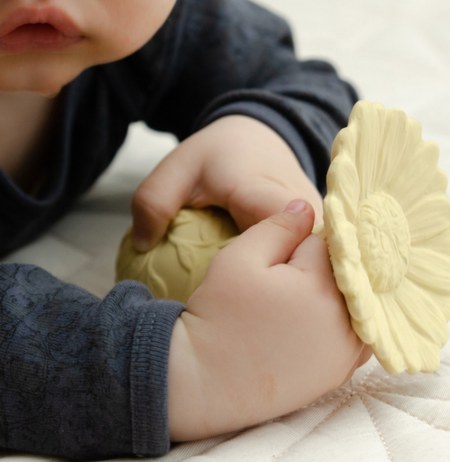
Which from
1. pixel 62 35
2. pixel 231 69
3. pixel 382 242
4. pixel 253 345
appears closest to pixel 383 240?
pixel 382 242

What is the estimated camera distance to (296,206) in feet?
1.92

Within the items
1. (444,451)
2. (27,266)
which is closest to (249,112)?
(27,266)

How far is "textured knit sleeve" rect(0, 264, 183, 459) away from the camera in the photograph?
51 cm

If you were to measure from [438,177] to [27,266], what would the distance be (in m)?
0.29

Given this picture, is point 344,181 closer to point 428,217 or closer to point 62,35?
point 428,217

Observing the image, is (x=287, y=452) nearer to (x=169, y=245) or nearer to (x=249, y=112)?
(x=169, y=245)

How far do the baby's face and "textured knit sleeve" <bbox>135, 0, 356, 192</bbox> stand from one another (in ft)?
0.65

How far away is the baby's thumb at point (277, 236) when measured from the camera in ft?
1.78

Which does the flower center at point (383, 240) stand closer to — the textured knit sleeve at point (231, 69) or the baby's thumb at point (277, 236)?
the baby's thumb at point (277, 236)

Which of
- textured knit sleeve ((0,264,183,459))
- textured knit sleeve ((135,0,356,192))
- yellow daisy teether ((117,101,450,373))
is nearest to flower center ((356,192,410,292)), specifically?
yellow daisy teether ((117,101,450,373))

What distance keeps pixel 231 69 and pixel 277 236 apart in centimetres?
41

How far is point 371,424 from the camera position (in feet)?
1.79

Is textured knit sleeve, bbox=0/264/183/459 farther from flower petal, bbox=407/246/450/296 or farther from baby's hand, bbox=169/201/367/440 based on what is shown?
flower petal, bbox=407/246/450/296

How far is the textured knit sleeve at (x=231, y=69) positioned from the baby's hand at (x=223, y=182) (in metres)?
0.11
